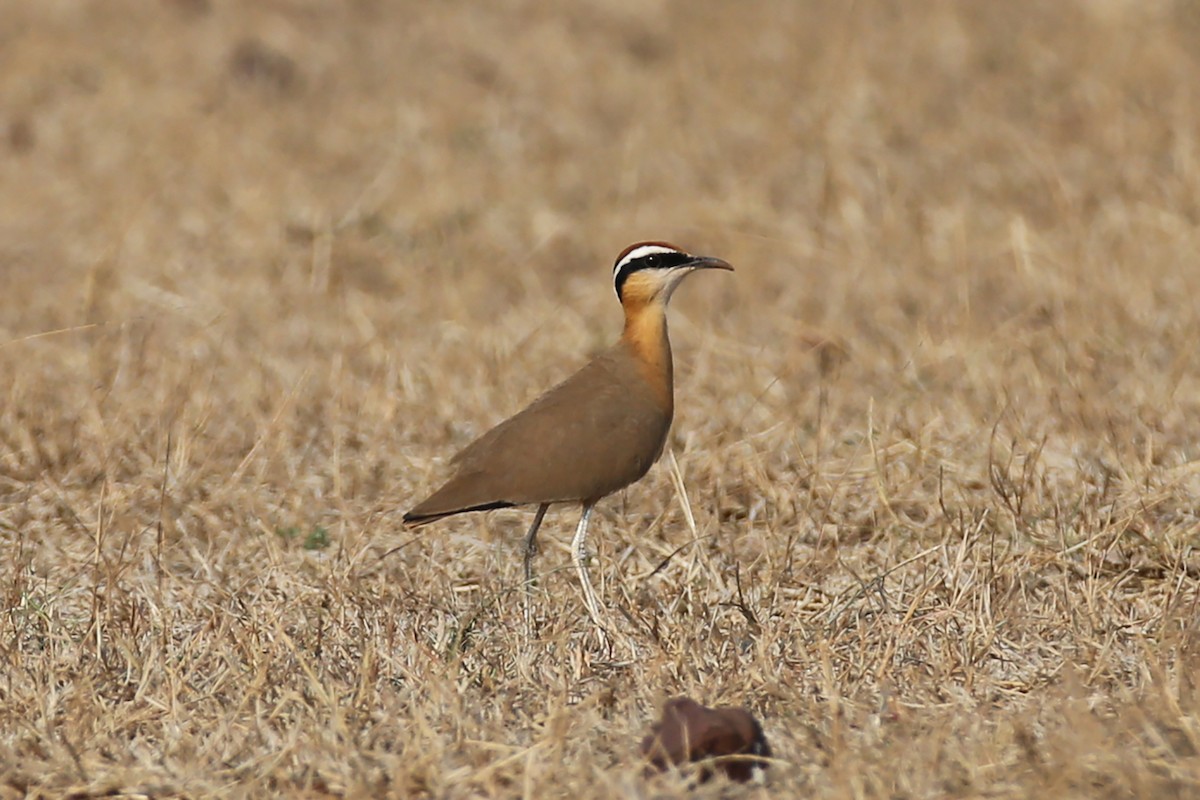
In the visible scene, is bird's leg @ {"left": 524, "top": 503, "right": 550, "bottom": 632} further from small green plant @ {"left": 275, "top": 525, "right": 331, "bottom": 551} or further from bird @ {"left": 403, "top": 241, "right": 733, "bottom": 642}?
small green plant @ {"left": 275, "top": 525, "right": 331, "bottom": 551}

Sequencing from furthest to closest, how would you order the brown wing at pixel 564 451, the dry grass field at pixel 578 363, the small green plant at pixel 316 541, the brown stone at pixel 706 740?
the small green plant at pixel 316 541 → the brown wing at pixel 564 451 → the dry grass field at pixel 578 363 → the brown stone at pixel 706 740

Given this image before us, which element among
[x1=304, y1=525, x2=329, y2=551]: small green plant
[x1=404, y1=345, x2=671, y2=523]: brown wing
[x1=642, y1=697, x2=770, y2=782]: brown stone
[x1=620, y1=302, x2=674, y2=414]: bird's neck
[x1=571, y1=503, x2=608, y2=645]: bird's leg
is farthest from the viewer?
[x1=304, y1=525, x2=329, y2=551]: small green plant

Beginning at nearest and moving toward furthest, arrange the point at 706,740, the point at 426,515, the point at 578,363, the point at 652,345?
the point at 706,740, the point at 426,515, the point at 652,345, the point at 578,363

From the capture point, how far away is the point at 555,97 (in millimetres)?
10414

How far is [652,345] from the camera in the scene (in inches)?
203

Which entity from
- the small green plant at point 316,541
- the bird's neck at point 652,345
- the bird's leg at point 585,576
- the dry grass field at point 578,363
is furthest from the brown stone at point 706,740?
the small green plant at point 316,541

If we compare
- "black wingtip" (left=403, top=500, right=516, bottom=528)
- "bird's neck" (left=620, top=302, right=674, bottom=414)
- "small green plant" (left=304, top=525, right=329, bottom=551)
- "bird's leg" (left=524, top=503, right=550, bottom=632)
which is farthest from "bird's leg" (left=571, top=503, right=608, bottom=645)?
"small green plant" (left=304, top=525, right=329, bottom=551)

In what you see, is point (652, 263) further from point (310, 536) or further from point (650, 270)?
point (310, 536)

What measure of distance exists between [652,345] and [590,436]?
51 cm

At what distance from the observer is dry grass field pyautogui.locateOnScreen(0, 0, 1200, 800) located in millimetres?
3895

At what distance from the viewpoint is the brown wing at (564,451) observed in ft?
15.1

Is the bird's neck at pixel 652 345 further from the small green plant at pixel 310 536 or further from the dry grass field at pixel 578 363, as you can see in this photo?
the small green plant at pixel 310 536

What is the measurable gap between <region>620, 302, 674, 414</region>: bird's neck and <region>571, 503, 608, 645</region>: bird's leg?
456mm

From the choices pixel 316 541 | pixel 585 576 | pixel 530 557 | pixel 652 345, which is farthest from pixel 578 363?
pixel 585 576
